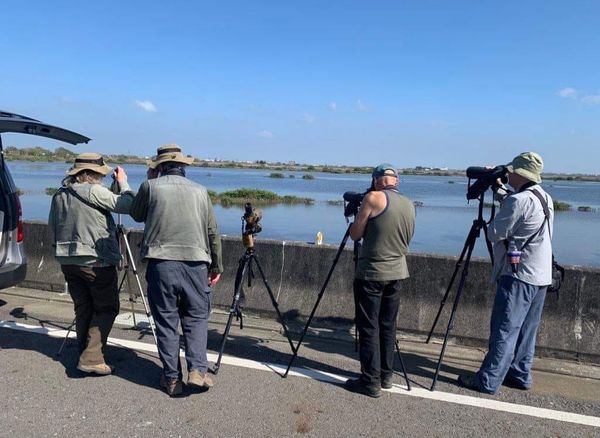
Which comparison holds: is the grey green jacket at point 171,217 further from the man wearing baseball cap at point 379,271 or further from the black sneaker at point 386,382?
the black sneaker at point 386,382

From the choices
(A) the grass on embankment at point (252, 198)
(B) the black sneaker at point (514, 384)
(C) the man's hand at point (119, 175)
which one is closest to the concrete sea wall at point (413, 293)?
(B) the black sneaker at point (514, 384)

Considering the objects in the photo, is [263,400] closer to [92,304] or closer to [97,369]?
[97,369]

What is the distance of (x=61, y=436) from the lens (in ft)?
11.1

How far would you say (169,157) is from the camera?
13.8ft

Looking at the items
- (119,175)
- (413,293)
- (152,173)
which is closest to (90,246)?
(119,175)

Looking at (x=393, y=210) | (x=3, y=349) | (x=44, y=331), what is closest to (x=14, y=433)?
(x=3, y=349)

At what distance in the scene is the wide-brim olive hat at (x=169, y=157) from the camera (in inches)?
165

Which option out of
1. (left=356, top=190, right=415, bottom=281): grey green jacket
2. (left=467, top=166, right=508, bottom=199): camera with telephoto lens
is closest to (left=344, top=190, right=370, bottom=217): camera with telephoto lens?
(left=356, top=190, right=415, bottom=281): grey green jacket

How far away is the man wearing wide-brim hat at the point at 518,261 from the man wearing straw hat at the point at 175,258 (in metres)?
2.31

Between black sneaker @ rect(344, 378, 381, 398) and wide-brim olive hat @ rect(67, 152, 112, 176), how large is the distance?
2757 millimetres

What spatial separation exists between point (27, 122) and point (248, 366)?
3.04 m

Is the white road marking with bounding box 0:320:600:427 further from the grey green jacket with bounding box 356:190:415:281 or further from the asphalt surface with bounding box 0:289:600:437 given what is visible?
the grey green jacket with bounding box 356:190:415:281

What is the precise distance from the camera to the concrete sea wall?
519 cm

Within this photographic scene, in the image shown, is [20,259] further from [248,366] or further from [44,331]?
[248,366]
